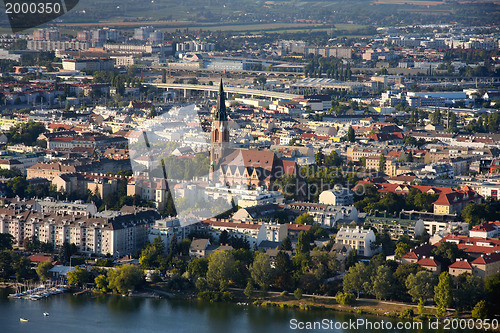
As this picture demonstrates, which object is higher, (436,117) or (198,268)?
(198,268)

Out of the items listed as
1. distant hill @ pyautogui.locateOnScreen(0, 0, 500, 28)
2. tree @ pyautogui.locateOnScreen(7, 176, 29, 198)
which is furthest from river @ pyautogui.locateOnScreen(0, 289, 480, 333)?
distant hill @ pyautogui.locateOnScreen(0, 0, 500, 28)

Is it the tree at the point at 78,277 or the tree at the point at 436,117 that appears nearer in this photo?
the tree at the point at 78,277

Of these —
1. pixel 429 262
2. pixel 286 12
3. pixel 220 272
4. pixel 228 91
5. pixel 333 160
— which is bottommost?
pixel 286 12

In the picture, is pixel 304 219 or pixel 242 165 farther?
pixel 242 165

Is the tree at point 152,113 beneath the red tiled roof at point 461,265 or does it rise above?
beneath

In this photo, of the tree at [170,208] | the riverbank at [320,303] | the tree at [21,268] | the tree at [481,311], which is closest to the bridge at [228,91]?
the tree at [170,208]

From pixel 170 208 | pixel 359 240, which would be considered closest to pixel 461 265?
pixel 359 240

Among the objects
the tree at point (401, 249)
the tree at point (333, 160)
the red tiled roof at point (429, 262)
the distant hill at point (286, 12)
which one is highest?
the red tiled roof at point (429, 262)

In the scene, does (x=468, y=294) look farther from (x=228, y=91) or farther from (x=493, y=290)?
(x=228, y=91)

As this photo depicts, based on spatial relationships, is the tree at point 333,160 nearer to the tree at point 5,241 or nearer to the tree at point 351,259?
the tree at point 351,259
